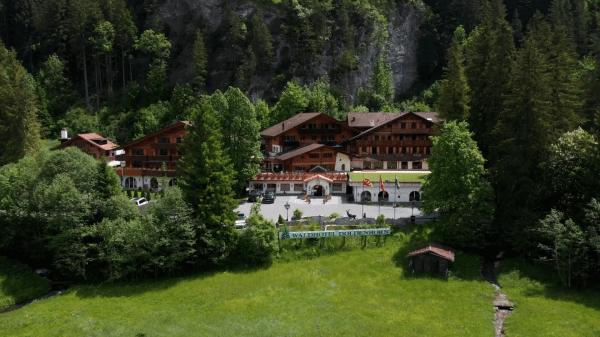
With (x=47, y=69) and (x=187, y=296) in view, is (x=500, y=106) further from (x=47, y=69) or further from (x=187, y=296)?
(x=47, y=69)

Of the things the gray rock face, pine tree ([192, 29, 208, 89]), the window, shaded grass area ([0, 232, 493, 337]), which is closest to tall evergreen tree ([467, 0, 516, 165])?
shaded grass area ([0, 232, 493, 337])

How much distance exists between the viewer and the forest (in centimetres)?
3922

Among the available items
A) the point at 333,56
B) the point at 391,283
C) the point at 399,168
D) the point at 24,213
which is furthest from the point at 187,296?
the point at 333,56

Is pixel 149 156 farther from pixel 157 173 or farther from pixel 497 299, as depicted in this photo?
pixel 497 299

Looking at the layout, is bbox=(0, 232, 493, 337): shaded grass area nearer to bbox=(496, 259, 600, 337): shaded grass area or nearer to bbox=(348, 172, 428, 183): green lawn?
bbox=(496, 259, 600, 337): shaded grass area

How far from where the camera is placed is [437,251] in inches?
1474

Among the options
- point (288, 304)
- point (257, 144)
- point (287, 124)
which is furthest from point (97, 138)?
point (288, 304)

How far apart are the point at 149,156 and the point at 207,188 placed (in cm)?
3090

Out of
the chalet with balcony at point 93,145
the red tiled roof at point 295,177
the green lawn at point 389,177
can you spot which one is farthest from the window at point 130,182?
the green lawn at point 389,177

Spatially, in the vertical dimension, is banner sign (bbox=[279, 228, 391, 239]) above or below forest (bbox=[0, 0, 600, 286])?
below

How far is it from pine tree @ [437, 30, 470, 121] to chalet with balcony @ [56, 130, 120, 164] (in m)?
48.7

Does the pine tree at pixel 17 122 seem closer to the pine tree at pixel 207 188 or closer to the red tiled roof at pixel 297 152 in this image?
the pine tree at pixel 207 188

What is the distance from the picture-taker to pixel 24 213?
44750 mm

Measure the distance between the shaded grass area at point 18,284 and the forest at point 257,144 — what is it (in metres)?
2.28
